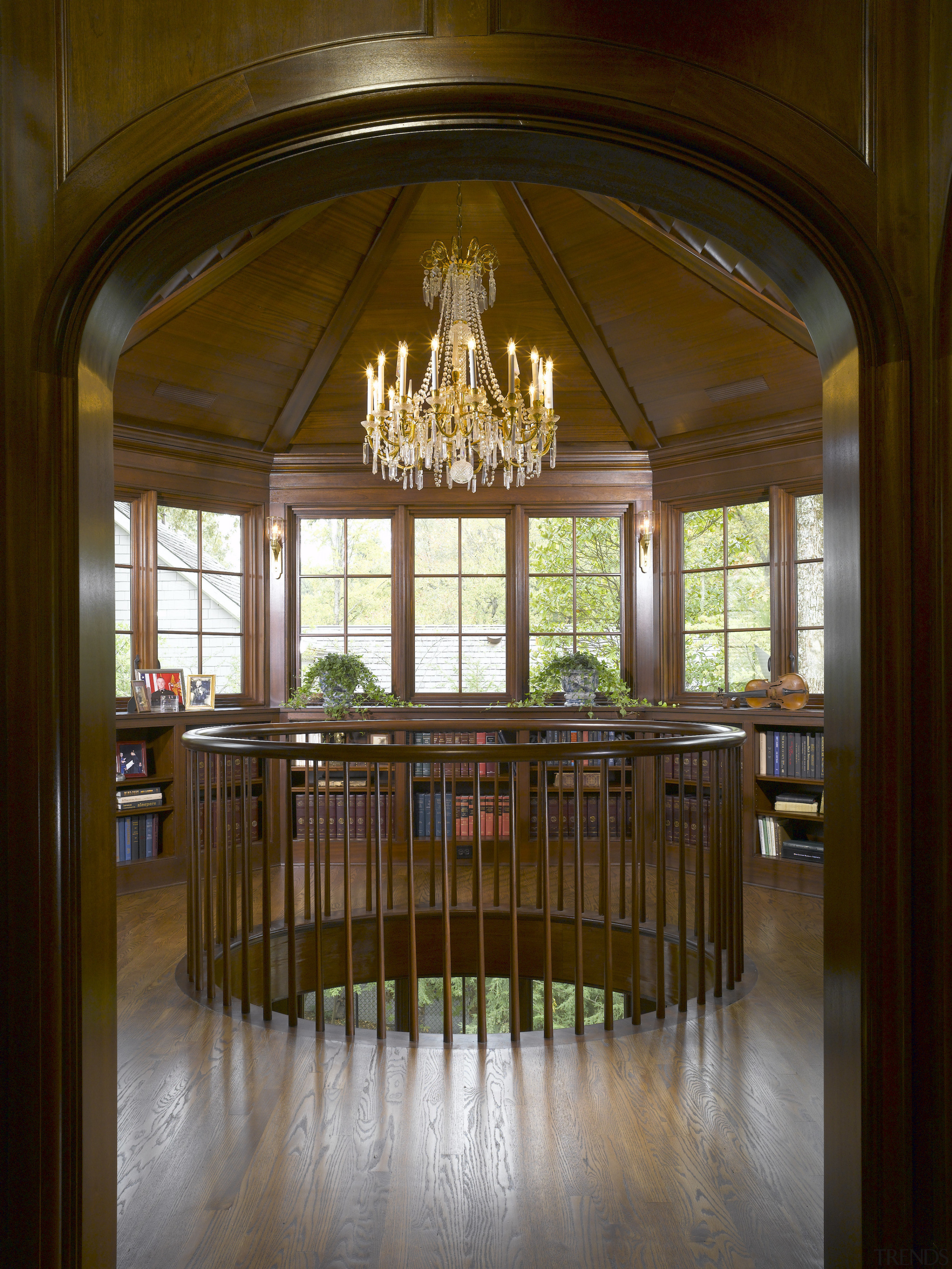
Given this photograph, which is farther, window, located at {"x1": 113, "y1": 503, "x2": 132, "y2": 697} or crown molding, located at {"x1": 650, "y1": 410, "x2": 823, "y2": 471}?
window, located at {"x1": 113, "y1": 503, "x2": 132, "y2": 697}

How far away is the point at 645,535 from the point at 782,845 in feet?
7.97

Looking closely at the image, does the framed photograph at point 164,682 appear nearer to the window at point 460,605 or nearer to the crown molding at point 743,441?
the window at point 460,605

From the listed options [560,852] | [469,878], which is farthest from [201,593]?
[560,852]

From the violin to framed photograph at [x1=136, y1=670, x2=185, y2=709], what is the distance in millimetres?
3809

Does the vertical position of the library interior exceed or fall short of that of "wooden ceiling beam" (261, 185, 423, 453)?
it falls short

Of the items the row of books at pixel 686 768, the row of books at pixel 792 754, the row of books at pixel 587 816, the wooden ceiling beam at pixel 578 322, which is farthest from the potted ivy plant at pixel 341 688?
the wooden ceiling beam at pixel 578 322

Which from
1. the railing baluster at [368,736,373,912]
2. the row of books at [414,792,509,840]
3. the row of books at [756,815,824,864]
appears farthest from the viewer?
the row of books at [414,792,509,840]

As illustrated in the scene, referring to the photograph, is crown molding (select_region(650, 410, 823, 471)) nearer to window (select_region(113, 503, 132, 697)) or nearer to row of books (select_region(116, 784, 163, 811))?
window (select_region(113, 503, 132, 697))

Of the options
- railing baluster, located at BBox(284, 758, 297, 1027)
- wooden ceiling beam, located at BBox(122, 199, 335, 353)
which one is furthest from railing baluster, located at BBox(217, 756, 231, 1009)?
wooden ceiling beam, located at BBox(122, 199, 335, 353)

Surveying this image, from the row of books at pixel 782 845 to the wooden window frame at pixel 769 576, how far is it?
0.82m

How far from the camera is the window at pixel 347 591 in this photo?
21.8 feet

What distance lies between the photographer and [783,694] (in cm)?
548

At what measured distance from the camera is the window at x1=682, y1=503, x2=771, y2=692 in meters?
5.96

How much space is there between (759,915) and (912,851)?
10.7 feet
